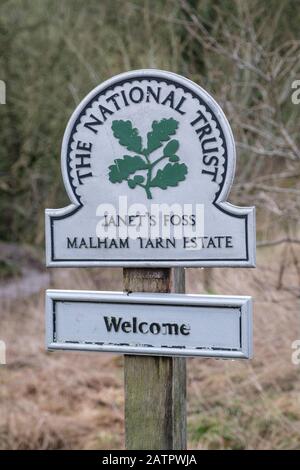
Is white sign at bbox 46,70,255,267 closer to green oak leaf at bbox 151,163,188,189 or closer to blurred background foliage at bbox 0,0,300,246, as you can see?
green oak leaf at bbox 151,163,188,189

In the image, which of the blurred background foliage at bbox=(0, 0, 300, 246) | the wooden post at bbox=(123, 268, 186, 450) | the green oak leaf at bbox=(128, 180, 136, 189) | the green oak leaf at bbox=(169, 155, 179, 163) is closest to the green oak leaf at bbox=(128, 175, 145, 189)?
the green oak leaf at bbox=(128, 180, 136, 189)

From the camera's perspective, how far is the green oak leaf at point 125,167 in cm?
242

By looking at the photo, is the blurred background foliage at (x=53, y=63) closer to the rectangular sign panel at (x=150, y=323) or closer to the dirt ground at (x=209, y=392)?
the dirt ground at (x=209, y=392)

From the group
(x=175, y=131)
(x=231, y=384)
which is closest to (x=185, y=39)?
(x=231, y=384)

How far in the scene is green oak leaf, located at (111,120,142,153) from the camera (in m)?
2.43

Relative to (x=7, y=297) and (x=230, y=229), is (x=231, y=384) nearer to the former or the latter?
(x=230, y=229)

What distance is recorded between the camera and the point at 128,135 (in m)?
2.44

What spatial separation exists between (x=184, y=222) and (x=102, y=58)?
6259 mm

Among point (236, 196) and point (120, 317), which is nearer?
point (120, 317)

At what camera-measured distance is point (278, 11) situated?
673 cm

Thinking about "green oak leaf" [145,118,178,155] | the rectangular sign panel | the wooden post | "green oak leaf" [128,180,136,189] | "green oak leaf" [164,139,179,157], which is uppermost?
"green oak leaf" [145,118,178,155]

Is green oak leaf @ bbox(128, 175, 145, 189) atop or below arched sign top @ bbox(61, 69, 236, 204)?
below

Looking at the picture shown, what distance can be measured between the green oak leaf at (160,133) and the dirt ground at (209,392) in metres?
2.21

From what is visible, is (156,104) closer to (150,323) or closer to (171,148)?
(171,148)
